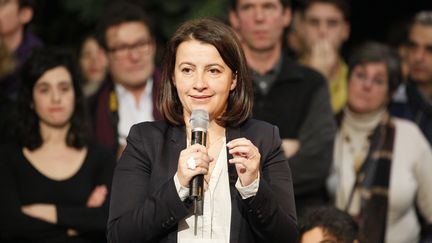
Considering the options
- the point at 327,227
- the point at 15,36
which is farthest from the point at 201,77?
the point at 15,36

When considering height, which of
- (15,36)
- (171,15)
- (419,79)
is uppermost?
(171,15)

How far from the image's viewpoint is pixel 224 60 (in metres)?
3.52

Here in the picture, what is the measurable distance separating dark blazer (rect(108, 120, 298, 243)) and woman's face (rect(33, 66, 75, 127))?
2.06m

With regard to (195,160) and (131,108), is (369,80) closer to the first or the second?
(131,108)

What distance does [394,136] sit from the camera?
20.6ft

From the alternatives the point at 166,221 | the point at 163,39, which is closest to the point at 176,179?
the point at 166,221

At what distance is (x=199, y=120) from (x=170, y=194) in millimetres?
281

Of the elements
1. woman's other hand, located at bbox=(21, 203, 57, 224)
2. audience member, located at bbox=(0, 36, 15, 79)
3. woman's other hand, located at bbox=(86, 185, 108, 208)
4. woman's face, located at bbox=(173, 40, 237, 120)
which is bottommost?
woman's other hand, located at bbox=(21, 203, 57, 224)

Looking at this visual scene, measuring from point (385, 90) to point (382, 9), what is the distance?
296cm

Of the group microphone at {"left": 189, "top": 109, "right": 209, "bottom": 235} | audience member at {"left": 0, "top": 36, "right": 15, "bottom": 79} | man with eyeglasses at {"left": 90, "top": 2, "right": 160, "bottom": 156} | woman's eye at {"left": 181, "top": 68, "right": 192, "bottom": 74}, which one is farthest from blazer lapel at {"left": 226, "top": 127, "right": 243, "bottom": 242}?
audience member at {"left": 0, "top": 36, "right": 15, "bottom": 79}

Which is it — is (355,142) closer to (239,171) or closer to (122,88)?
(122,88)

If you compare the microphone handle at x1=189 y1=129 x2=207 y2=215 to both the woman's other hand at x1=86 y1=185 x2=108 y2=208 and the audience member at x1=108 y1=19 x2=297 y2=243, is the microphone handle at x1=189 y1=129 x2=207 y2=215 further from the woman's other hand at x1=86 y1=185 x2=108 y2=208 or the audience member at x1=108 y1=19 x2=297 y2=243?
the woman's other hand at x1=86 y1=185 x2=108 y2=208

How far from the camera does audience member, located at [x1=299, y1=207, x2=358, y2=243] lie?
181 inches

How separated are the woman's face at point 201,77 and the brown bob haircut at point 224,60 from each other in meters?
0.03
